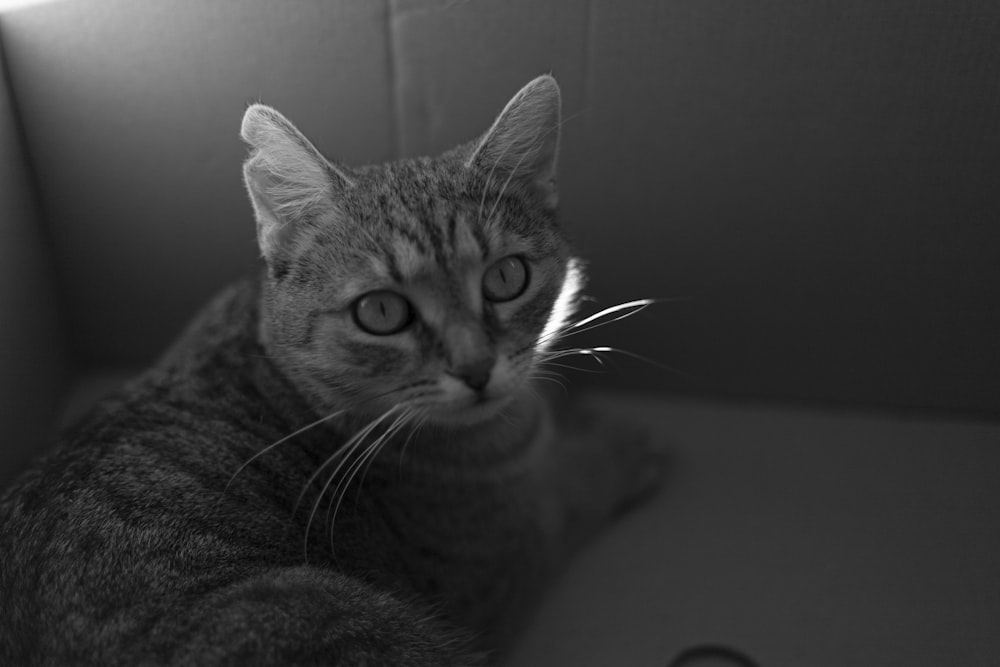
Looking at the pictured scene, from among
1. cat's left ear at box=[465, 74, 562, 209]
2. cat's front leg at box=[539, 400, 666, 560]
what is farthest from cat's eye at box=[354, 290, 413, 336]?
cat's front leg at box=[539, 400, 666, 560]

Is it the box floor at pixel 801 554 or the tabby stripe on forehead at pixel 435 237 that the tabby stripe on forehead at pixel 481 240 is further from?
the box floor at pixel 801 554

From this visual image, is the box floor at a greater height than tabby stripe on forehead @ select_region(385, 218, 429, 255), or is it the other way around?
tabby stripe on forehead @ select_region(385, 218, 429, 255)

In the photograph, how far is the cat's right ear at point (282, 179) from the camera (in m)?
1.50

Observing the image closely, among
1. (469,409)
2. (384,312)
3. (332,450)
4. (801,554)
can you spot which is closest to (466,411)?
(469,409)

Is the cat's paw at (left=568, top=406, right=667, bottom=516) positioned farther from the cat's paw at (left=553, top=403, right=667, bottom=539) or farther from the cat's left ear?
the cat's left ear

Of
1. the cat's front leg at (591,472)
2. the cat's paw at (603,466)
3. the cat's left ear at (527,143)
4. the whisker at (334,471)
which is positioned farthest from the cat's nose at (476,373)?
the cat's paw at (603,466)

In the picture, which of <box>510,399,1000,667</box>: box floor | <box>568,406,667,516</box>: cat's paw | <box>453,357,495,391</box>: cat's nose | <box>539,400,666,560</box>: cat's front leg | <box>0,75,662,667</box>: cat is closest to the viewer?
<box>0,75,662,667</box>: cat

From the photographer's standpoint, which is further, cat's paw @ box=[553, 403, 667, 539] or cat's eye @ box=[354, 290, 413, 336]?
cat's paw @ box=[553, 403, 667, 539]

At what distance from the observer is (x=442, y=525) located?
1749 mm

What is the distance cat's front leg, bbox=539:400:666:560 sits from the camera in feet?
6.74

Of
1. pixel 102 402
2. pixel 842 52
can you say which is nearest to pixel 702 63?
pixel 842 52

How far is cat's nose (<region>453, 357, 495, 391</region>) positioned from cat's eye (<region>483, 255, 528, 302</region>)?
0.16 metres

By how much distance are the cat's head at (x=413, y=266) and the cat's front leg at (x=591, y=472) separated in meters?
0.52

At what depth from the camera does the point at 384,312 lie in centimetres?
154
